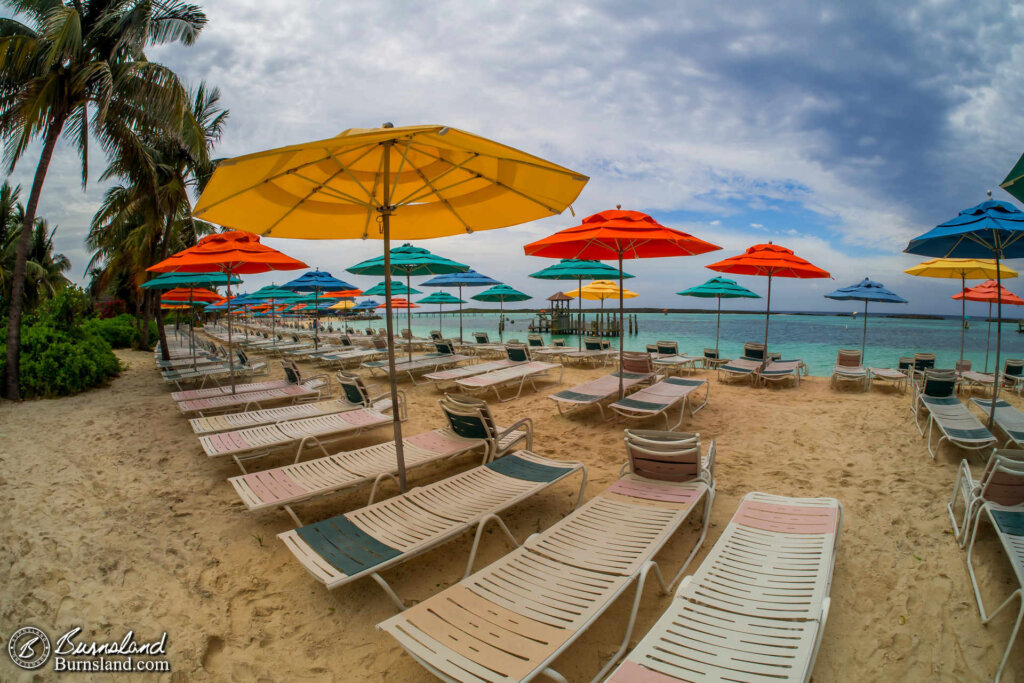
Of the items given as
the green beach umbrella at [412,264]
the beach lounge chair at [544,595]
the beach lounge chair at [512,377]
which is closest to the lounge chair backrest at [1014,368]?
the beach lounge chair at [512,377]

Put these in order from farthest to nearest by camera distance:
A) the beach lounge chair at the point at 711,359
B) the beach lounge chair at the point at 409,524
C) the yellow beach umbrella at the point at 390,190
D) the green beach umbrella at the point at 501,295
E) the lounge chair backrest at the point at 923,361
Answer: the green beach umbrella at the point at 501,295
the beach lounge chair at the point at 711,359
the lounge chair backrest at the point at 923,361
the yellow beach umbrella at the point at 390,190
the beach lounge chair at the point at 409,524

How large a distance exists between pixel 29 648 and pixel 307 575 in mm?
1350

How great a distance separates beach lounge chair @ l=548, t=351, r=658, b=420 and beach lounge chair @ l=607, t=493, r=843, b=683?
3565 millimetres

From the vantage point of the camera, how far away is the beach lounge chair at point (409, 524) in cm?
255

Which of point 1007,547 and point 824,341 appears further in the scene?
point 824,341

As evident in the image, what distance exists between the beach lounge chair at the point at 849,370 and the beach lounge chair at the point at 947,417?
2.00 metres

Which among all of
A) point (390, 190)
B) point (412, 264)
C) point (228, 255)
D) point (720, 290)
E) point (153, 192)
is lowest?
point (720, 290)

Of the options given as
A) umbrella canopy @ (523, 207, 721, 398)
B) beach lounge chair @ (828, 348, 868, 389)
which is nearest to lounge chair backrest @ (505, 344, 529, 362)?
umbrella canopy @ (523, 207, 721, 398)

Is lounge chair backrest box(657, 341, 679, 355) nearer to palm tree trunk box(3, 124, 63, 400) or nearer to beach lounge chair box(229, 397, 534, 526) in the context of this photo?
beach lounge chair box(229, 397, 534, 526)

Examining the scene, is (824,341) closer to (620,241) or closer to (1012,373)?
(1012,373)

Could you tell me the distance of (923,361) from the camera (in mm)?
9961

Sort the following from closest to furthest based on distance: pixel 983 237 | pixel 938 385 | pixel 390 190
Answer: pixel 390 190
pixel 983 237
pixel 938 385

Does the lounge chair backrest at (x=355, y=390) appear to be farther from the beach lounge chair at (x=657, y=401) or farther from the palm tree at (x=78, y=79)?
the palm tree at (x=78, y=79)

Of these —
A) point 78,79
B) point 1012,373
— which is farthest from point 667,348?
point 78,79
